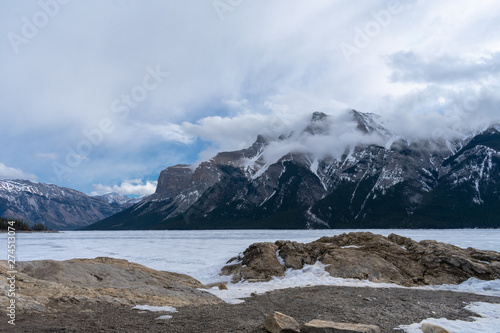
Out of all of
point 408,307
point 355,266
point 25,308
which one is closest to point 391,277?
point 355,266

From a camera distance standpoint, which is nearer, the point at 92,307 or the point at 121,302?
the point at 92,307

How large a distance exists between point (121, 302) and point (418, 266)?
71.6ft

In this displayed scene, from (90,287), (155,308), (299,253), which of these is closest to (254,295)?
(155,308)

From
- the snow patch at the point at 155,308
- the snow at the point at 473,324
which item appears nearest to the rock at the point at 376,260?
the snow at the point at 473,324

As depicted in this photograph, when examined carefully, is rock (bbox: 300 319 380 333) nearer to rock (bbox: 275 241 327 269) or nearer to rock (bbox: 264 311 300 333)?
rock (bbox: 264 311 300 333)

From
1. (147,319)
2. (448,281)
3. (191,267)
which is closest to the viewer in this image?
(147,319)

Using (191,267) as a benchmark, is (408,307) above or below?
above

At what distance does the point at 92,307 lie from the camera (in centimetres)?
1427

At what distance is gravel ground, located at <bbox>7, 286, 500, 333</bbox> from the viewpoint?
11305 millimetres

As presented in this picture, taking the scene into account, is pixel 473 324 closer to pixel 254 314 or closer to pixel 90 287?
pixel 254 314

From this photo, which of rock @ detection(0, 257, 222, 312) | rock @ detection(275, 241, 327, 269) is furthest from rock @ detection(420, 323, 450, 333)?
rock @ detection(275, 241, 327, 269)

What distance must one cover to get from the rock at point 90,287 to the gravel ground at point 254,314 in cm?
94

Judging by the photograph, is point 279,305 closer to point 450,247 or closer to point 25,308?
point 25,308

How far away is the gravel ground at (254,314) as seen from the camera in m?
11.3
